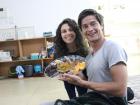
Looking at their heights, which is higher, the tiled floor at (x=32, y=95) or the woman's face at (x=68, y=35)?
the woman's face at (x=68, y=35)

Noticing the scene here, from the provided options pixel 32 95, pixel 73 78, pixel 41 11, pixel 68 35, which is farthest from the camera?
pixel 41 11

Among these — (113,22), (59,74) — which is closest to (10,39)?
(113,22)

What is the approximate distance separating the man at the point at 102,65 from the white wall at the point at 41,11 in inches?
189

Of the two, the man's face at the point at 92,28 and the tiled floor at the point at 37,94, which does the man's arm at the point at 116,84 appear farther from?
the tiled floor at the point at 37,94

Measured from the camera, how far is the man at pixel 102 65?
1357 millimetres

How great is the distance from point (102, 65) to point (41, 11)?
5.10m

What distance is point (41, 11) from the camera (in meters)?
6.34

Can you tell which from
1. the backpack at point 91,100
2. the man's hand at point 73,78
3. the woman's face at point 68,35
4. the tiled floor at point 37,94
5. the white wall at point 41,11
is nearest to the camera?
the backpack at point 91,100

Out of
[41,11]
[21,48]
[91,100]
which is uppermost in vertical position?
[41,11]

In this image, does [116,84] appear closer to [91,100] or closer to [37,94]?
[91,100]

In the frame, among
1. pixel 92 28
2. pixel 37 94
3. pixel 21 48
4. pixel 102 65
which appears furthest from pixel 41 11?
pixel 102 65

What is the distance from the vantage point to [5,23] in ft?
21.1

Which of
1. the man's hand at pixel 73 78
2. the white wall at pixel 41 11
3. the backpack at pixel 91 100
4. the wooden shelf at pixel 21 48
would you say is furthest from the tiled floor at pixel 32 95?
the white wall at pixel 41 11

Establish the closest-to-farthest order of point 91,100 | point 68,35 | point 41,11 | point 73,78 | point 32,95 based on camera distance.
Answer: point 91,100
point 73,78
point 68,35
point 32,95
point 41,11
